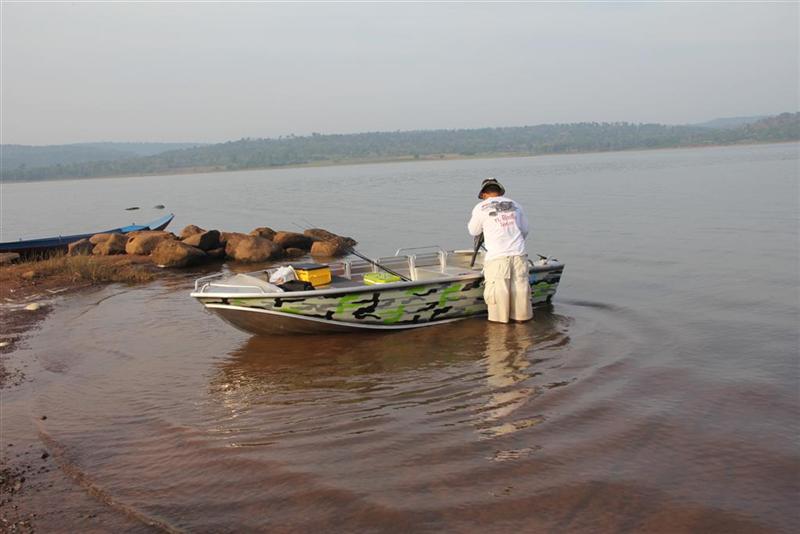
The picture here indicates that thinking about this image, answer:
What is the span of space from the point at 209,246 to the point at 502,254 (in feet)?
40.3

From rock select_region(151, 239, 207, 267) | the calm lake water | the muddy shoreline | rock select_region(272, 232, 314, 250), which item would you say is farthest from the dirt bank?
rock select_region(272, 232, 314, 250)

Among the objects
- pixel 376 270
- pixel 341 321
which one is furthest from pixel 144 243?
pixel 341 321

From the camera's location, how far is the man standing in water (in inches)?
408

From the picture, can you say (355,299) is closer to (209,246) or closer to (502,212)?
(502,212)

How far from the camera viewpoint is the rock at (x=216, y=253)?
2023 centimetres

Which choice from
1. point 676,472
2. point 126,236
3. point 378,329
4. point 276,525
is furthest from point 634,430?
point 126,236

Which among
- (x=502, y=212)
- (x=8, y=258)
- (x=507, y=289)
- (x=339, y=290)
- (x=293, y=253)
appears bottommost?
(x=293, y=253)

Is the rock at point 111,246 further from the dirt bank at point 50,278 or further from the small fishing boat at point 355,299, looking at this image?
the small fishing boat at point 355,299

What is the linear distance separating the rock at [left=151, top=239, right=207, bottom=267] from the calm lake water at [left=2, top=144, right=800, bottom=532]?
12.5ft

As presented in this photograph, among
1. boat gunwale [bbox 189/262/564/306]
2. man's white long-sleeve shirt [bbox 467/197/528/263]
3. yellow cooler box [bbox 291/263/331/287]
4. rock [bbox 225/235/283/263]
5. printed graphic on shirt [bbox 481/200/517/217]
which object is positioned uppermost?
printed graphic on shirt [bbox 481/200/517/217]

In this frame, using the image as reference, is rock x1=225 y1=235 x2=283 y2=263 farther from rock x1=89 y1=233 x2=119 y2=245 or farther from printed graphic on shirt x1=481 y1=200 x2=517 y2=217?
printed graphic on shirt x1=481 y1=200 x2=517 y2=217

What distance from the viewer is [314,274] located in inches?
411

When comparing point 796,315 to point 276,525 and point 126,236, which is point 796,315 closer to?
point 276,525

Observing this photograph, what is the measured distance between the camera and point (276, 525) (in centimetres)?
517
